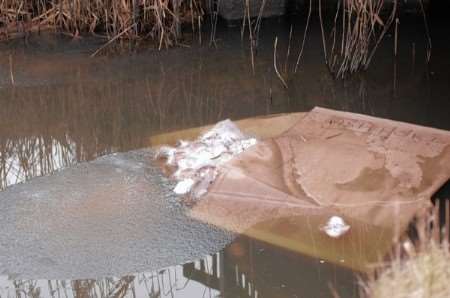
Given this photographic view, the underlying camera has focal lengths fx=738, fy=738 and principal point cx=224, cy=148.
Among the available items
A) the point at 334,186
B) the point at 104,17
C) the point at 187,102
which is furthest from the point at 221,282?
the point at 104,17

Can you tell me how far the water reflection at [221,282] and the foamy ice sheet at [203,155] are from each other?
20.8 inches

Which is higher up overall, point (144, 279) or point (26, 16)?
point (26, 16)

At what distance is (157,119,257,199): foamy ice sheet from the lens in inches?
Result: 129

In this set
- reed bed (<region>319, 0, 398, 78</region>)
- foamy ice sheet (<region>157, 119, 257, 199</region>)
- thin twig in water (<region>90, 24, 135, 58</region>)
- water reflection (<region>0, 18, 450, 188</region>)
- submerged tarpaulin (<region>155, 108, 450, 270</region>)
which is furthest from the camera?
thin twig in water (<region>90, 24, 135, 58</region>)

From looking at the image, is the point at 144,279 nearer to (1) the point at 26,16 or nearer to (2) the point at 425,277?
(2) the point at 425,277

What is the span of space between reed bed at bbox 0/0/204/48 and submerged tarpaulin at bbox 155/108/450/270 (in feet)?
7.40

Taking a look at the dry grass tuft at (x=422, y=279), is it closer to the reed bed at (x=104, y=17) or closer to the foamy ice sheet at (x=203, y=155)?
the foamy ice sheet at (x=203, y=155)

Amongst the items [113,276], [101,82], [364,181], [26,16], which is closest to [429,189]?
[364,181]

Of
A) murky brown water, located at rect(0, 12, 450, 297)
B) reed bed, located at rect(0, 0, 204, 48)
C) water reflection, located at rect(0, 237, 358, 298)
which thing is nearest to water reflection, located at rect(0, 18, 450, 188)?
murky brown water, located at rect(0, 12, 450, 297)

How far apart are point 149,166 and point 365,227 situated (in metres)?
1.14

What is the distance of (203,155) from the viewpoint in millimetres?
3455

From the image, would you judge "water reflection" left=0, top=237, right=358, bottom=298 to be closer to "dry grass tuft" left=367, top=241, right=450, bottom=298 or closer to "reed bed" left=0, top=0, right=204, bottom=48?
"dry grass tuft" left=367, top=241, right=450, bottom=298

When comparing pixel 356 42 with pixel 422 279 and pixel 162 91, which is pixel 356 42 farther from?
pixel 422 279

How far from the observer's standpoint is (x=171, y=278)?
2.70m
